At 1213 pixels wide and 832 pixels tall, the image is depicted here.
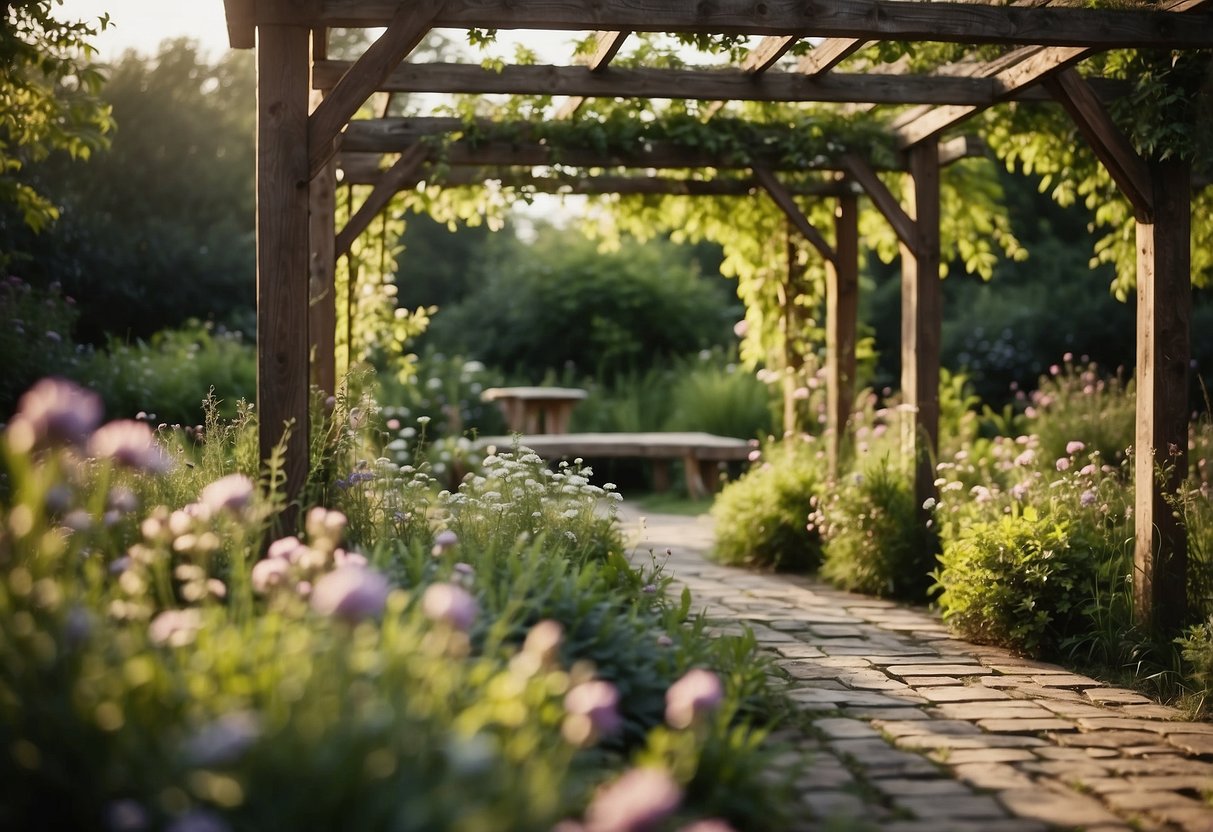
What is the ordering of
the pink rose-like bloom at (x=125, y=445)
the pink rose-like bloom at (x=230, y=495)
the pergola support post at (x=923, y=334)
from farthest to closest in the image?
the pergola support post at (x=923, y=334) → the pink rose-like bloom at (x=230, y=495) → the pink rose-like bloom at (x=125, y=445)

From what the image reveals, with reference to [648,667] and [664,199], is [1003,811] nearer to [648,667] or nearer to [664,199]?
[648,667]

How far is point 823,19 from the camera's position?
463 centimetres

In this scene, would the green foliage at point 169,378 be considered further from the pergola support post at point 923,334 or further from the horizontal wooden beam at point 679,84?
the pergola support post at point 923,334

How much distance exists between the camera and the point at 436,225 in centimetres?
2267

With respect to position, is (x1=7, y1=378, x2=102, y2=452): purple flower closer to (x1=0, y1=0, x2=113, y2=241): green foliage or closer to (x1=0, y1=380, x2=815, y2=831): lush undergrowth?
(x1=0, y1=380, x2=815, y2=831): lush undergrowth

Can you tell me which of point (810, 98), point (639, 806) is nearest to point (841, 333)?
point (810, 98)

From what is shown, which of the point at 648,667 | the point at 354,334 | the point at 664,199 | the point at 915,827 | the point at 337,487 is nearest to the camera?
the point at 915,827

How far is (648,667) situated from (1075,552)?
2.65 meters

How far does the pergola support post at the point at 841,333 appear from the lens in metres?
7.99

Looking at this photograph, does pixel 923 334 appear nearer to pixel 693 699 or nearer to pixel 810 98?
pixel 810 98

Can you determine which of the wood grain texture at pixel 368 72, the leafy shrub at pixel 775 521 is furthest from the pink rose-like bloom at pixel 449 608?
the leafy shrub at pixel 775 521

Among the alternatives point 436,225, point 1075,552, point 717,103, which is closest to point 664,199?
point 717,103

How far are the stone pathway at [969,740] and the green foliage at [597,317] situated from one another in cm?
1116

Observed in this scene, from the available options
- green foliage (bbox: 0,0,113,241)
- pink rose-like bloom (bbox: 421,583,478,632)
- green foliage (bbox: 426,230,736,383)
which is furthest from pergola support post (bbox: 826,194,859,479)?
green foliage (bbox: 426,230,736,383)
